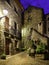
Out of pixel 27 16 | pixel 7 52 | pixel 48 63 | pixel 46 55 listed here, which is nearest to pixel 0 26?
pixel 7 52

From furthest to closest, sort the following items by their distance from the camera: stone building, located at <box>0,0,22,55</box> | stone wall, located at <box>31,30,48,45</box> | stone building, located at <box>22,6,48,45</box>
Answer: stone building, located at <box>22,6,48,45</box>, stone wall, located at <box>31,30,48,45</box>, stone building, located at <box>0,0,22,55</box>

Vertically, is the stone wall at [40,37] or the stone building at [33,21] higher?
the stone building at [33,21]

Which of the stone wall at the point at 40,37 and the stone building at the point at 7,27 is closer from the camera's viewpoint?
the stone building at the point at 7,27

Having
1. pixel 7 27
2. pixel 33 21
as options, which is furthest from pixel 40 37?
pixel 33 21

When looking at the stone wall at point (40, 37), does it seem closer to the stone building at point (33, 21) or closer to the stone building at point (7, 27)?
the stone building at point (7, 27)

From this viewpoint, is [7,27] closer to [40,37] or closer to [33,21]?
[40,37]

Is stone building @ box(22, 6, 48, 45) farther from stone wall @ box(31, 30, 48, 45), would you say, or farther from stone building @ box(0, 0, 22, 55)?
stone wall @ box(31, 30, 48, 45)

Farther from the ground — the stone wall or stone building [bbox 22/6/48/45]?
stone building [bbox 22/6/48/45]

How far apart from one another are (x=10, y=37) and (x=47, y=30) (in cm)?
843

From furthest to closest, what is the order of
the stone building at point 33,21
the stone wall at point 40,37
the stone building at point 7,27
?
the stone building at point 33,21 → the stone wall at point 40,37 → the stone building at point 7,27

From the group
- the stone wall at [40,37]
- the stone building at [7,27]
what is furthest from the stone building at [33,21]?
the stone wall at [40,37]

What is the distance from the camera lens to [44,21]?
2389 cm

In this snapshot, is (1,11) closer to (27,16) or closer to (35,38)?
(35,38)

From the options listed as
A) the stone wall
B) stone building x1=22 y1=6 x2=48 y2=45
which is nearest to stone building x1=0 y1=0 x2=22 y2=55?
stone building x1=22 y1=6 x2=48 y2=45
